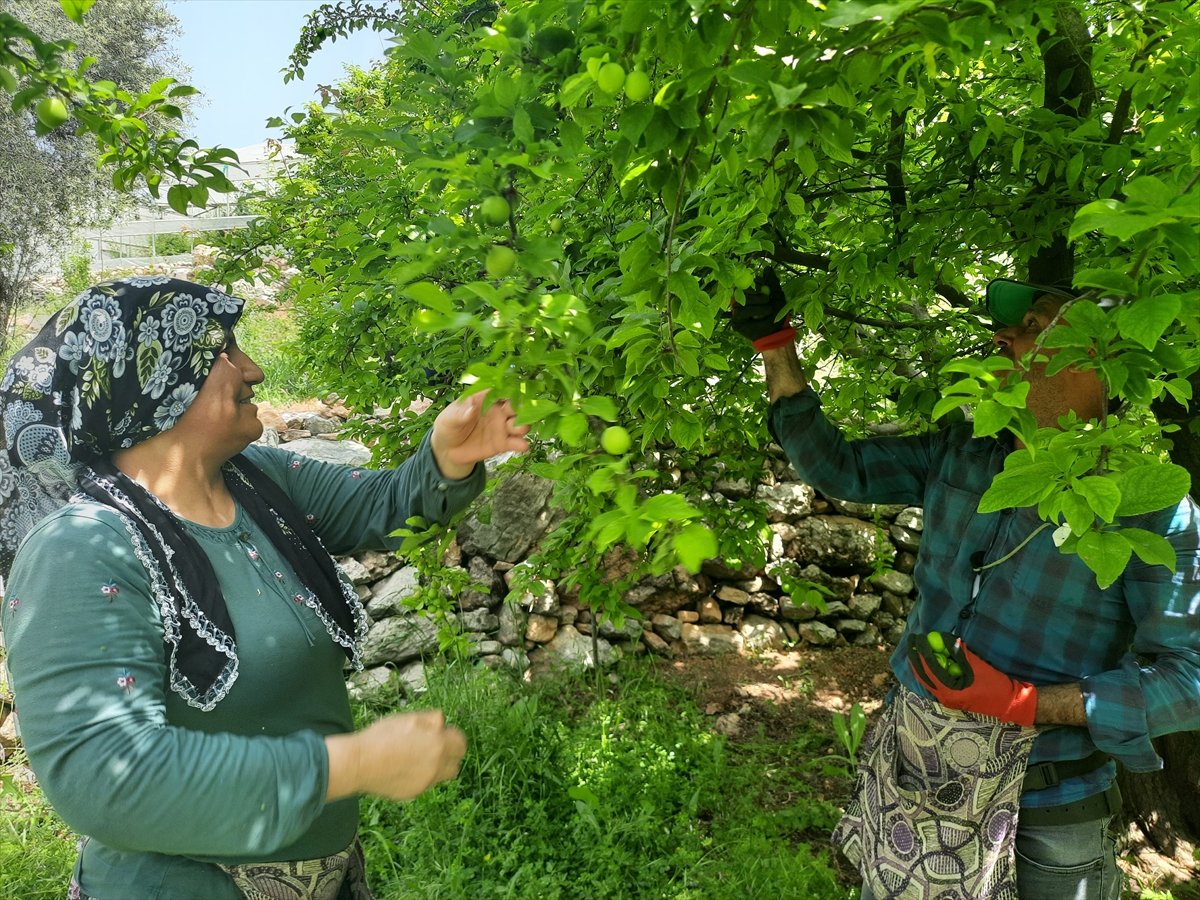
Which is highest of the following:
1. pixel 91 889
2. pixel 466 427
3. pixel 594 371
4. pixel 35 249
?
pixel 35 249

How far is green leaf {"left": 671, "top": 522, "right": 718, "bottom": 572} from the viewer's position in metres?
0.92

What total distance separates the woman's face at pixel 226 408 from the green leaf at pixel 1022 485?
1.31 meters

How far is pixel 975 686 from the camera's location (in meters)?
1.86

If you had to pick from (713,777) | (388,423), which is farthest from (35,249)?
(713,777)

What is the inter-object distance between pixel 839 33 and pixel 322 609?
1.40 meters

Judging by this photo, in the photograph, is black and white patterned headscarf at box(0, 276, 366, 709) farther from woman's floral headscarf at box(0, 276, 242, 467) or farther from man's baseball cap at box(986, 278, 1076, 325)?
man's baseball cap at box(986, 278, 1076, 325)

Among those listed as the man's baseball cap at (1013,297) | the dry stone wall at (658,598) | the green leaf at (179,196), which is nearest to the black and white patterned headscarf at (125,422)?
the green leaf at (179,196)

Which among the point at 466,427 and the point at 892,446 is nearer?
the point at 466,427

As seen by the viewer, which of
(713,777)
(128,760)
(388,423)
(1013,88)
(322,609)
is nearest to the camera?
(128,760)

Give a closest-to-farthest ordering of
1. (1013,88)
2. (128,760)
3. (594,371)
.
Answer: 1. (128,760)
2. (594,371)
3. (1013,88)

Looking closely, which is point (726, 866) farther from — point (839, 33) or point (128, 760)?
point (839, 33)

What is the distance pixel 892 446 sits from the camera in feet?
7.70

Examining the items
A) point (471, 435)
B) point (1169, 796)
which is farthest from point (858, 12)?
point (1169, 796)

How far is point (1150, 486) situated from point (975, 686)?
0.96 meters
